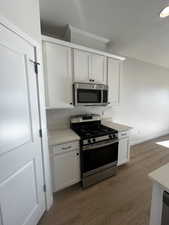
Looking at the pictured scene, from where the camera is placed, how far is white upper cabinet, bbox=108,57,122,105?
101 inches

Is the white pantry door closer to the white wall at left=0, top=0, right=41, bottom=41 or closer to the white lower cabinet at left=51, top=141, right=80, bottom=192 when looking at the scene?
the white wall at left=0, top=0, right=41, bottom=41

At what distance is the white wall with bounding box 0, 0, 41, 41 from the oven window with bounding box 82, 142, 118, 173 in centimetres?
178

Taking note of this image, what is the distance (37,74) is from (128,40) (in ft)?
7.18

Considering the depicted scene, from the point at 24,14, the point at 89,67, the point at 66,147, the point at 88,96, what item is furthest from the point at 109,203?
the point at 24,14

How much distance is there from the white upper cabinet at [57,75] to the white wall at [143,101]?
1.91 feet

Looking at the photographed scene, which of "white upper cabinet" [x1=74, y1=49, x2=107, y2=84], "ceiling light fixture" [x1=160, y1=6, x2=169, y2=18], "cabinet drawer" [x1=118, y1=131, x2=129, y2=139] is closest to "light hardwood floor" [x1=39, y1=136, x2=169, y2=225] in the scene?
"cabinet drawer" [x1=118, y1=131, x2=129, y2=139]

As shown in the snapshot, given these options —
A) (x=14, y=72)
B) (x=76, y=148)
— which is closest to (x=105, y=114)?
(x=76, y=148)

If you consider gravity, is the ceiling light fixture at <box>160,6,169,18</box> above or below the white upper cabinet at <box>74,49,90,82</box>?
above

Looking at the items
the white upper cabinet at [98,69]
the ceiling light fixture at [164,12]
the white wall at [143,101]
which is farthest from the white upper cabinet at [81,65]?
the ceiling light fixture at [164,12]

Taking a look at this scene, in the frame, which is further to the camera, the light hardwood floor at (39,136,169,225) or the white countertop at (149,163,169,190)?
the light hardwood floor at (39,136,169,225)

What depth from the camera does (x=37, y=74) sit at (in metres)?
1.43

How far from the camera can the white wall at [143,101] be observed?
3.37m

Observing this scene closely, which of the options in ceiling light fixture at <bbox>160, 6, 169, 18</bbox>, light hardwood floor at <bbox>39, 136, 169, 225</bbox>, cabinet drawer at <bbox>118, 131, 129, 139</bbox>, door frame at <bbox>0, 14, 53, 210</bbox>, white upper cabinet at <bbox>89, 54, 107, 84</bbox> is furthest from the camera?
cabinet drawer at <bbox>118, 131, 129, 139</bbox>

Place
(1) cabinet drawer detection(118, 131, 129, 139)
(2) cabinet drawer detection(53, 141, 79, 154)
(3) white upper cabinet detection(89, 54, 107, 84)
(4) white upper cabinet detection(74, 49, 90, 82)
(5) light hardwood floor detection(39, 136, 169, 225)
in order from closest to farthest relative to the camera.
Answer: (5) light hardwood floor detection(39, 136, 169, 225) < (2) cabinet drawer detection(53, 141, 79, 154) < (4) white upper cabinet detection(74, 49, 90, 82) < (3) white upper cabinet detection(89, 54, 107, 84) < (1) cabinet drawer detection(118, 131, 129, 139)
